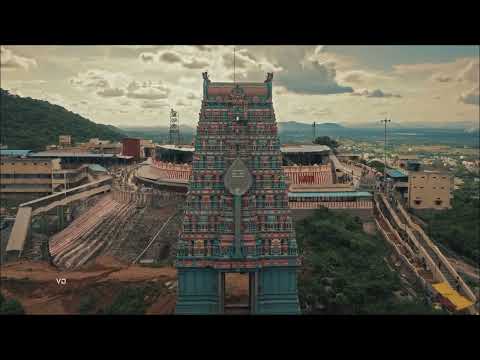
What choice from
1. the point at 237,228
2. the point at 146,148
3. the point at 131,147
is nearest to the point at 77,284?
the point at 237,228

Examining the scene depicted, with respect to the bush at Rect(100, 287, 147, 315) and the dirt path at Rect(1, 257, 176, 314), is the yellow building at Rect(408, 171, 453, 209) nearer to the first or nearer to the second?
the dirt path at Rect(1, 257, 176, 314)

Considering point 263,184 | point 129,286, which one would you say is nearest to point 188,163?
point 129,286

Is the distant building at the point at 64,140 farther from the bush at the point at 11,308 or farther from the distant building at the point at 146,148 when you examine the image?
the bush at the point at 11,308

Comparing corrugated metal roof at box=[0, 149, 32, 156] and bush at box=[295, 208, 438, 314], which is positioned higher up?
Result: corrugated metal roof at box=[0, 149, 32, 156]

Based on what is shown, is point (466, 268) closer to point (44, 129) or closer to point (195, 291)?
point (195, 291)

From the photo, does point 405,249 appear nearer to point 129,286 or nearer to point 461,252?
point 461,252

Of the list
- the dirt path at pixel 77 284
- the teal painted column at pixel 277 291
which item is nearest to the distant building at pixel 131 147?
the dirt path at pixel 77 284

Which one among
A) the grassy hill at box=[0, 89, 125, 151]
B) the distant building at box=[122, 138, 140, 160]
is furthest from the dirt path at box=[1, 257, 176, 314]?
the distant building at box=[122, 138, 140, 160]
